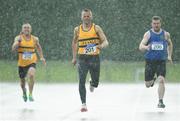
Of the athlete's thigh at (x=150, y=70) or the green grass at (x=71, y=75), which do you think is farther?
the green grass at (x=71, y=75)

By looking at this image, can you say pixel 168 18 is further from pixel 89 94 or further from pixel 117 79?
pixel 89 94

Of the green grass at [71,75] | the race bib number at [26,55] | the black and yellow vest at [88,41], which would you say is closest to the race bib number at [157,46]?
the black and yellow vest at [88,41]

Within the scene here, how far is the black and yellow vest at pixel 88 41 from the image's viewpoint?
1534 centimetres

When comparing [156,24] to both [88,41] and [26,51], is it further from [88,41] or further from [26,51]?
[26,51]

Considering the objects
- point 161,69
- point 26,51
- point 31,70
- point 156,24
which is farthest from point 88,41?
point 26,51

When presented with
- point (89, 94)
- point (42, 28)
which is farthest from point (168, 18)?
point (89, 94)

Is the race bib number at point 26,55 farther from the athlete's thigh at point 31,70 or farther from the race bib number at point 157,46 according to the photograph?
the race bib number at point 157,46

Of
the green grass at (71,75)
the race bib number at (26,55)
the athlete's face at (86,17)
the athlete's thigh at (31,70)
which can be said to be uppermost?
the athlete's face at (86,17)

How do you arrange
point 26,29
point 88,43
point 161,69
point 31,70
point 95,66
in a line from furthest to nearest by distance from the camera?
point 31,70
point 26,29
point 161,69
point 95,66
point 88,43

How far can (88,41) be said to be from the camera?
15359 mm

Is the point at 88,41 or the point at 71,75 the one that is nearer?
the point at 88,41

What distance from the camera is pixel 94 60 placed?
1548cm

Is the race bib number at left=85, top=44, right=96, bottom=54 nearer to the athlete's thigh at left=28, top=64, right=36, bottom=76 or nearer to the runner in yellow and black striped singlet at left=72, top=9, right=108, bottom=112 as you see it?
the runner in yellow and black striped singlet at left=72, top=9, right=108, bottom=112

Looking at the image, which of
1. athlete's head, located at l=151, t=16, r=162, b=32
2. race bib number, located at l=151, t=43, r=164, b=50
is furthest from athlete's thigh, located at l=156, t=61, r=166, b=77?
athlete's head, located at l=151, t=16, r=162, b=32
